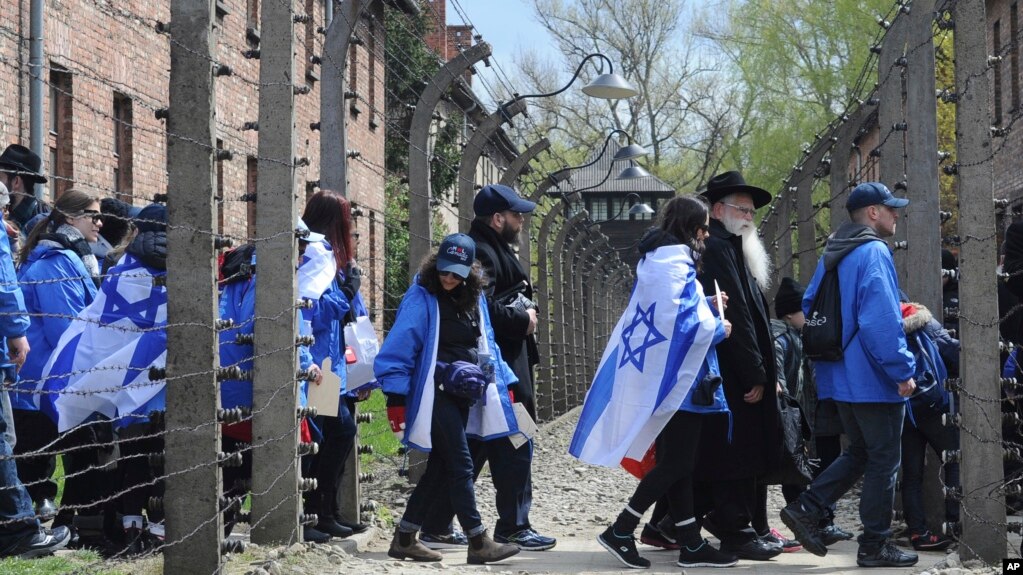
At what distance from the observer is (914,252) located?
9305 mm

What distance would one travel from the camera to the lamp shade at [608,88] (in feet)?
58.5

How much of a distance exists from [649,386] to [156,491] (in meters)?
2.44

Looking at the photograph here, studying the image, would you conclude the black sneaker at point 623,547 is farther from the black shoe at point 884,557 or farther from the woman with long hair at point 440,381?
the black shoe at point 884,557

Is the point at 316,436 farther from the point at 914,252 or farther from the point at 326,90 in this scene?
the point at 914,252

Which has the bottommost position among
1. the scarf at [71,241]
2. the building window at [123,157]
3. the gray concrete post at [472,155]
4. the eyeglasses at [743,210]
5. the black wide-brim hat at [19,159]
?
the scarf at [71,241]

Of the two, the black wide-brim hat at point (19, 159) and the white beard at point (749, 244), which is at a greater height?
the black wide-brim hat at point (19, 159)

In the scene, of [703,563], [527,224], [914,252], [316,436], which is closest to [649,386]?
[703,563]

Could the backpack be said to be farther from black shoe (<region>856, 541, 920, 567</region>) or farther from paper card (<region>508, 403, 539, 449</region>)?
paper card (<region>508, 403, 539, 449</region>)

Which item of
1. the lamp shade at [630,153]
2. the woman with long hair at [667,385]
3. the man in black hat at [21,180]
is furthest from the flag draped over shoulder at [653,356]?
the lamp shade at [630,153]

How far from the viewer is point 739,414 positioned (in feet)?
26.9

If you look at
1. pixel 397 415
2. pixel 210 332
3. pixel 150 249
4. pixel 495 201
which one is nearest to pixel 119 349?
pixel 150 249

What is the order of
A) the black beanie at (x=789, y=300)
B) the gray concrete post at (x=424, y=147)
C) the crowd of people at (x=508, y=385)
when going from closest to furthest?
the crowd of people at (x=508, y=385) < the black beanie at (x=789, y=300) < the gray concrete post at (x=424, y=147)

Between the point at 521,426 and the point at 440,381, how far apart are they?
2.18 ft

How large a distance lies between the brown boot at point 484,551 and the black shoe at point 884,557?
1726 millimetres
